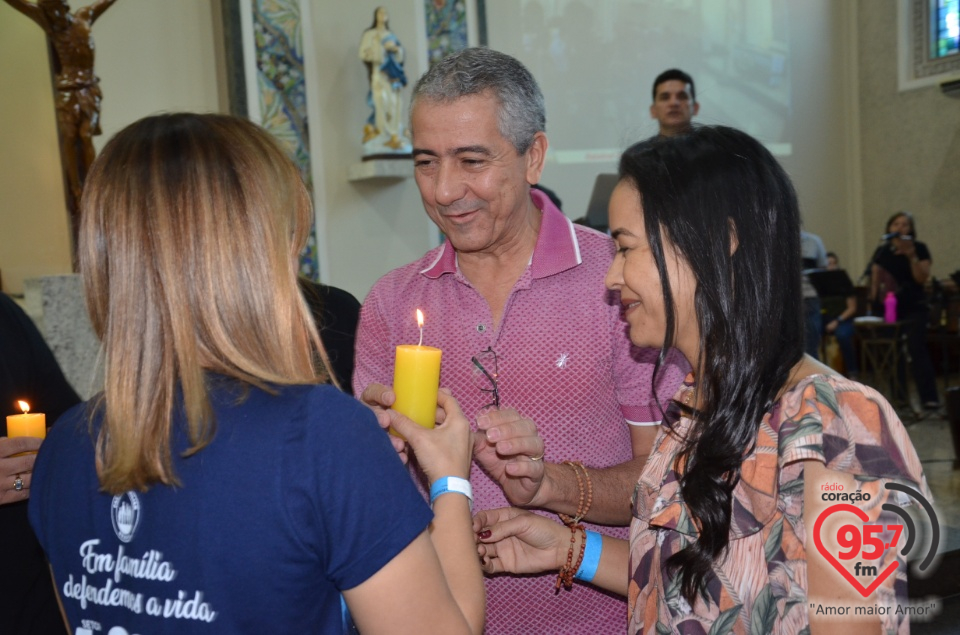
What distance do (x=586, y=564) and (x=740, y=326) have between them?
1.99 ft

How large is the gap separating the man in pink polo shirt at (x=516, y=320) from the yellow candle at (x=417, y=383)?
565 mm

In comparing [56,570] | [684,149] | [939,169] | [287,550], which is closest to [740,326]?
[684,149]

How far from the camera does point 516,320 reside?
A: 6.31 ft

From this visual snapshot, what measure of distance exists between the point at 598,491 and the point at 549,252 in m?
0.52

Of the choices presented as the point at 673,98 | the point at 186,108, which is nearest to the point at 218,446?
the point at 673,98

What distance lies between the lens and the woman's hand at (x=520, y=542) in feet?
5.61

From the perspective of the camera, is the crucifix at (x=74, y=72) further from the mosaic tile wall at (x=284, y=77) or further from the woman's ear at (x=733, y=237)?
the woman's ear at (x=733, y=237)

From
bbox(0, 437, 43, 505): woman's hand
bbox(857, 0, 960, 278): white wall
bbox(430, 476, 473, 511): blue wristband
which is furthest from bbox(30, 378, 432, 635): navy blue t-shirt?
bbox(857, 0, 960, 278): white wall

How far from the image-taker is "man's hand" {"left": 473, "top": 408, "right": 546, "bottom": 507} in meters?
1.55

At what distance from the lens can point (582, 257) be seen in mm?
1959

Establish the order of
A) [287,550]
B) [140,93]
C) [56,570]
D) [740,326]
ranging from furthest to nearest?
[140,93] → [740,326] → [56,570] → [287,550]

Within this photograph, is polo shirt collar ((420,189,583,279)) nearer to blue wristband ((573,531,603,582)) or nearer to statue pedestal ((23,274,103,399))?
blue wristband ((573,531,603,582))

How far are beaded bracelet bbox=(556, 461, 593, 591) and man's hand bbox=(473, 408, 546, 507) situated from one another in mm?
88

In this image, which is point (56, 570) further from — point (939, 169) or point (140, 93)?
point (939, 169)
